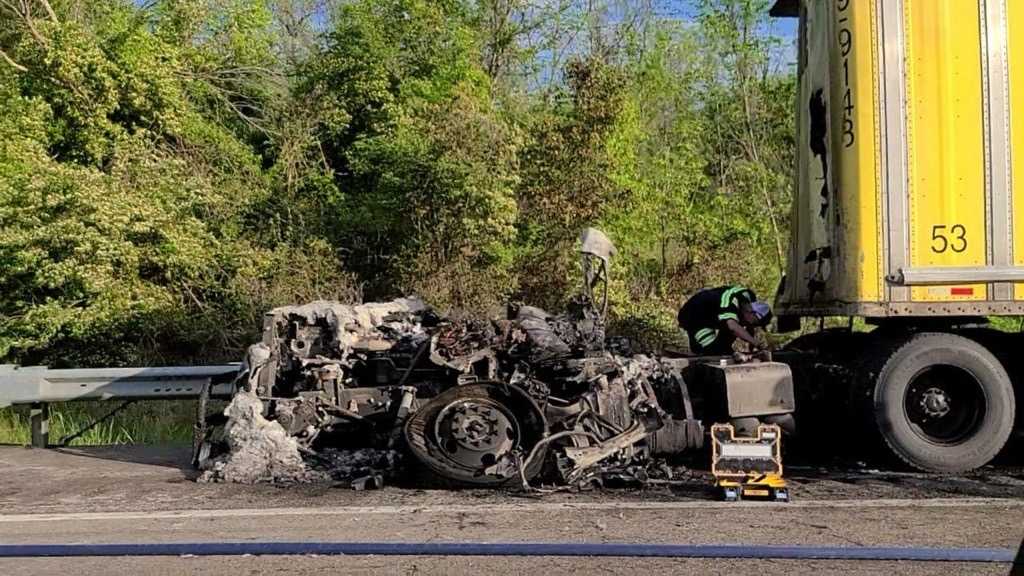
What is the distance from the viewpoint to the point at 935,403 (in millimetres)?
6562

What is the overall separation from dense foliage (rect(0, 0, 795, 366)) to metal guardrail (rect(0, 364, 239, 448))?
4.52 meters

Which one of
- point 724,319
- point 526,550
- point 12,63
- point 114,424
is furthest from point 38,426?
point 12,63

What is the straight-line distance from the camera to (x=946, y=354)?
6523 mm

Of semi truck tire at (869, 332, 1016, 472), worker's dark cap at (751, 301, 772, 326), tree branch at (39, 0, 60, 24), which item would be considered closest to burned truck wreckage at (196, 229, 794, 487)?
Answer: semi truck tire at (869, 332, 1016, 472)

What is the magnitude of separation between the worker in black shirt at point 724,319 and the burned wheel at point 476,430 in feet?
6.95

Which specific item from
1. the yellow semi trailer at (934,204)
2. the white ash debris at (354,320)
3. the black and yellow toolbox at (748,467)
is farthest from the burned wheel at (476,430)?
the yellow semi trailer at (934,204)

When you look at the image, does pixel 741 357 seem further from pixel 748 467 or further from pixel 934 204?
pixel 934 204

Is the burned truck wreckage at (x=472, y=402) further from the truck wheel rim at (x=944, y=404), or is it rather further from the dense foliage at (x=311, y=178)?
the dense foliage at (x=311, y=178)

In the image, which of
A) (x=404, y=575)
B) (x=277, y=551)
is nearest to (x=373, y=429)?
(x=277, y=551)

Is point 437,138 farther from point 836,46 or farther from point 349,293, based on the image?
point 836,46

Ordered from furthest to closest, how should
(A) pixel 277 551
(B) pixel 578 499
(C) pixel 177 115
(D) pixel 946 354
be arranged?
(C) pixel 177 115 < (D) pixel 946 354 < (B) pixel 578 499 < (A) pixel 277 551

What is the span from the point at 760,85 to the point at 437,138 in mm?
9645

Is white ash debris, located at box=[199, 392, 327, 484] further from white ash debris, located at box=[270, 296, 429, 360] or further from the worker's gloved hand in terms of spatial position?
the worker's gloved hand

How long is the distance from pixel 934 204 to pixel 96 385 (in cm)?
732
